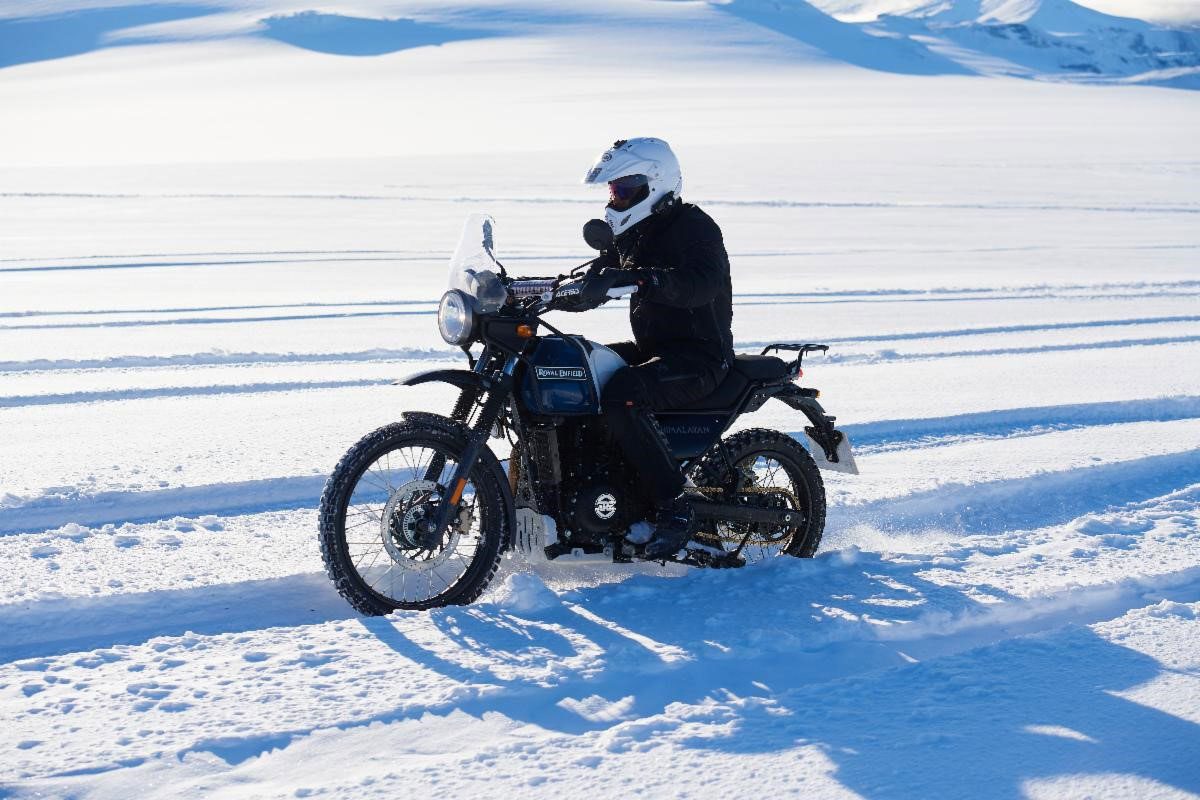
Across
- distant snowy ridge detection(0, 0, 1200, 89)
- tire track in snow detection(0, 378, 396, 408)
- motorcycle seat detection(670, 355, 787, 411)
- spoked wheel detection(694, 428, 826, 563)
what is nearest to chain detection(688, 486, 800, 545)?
spoked wheel detection(694, 428, 826, 563)

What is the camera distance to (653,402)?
469 cm

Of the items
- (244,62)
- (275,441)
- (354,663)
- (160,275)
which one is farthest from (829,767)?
(244,62)

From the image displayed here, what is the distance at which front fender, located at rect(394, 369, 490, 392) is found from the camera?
4301mm

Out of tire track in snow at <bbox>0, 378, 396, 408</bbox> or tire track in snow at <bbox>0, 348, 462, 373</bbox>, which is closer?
tire track in snow at <bbox>0, 378, 396, 408</bbox>

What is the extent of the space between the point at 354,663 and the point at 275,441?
3.11m

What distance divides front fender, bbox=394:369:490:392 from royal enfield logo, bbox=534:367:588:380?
190 mm

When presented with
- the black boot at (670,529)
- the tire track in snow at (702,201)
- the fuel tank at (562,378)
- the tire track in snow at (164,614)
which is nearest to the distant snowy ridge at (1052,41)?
the tire track in snow at (702,201)

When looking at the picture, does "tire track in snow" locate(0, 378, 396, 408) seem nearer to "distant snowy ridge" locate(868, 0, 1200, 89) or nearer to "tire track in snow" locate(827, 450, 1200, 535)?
"tire track in snow" locate(827, 450, 1200, 535)

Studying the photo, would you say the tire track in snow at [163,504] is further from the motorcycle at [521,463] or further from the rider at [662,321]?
the rider at [662,321]

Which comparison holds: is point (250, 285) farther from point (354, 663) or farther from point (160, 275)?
point (354, 663)

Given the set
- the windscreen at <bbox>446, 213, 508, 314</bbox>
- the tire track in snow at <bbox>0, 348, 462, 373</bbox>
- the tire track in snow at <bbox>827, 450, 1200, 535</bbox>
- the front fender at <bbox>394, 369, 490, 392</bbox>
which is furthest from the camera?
the tire track in snow at <bbox>0, 348, 462, 373</bbox>

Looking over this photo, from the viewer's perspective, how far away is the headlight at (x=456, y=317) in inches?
172

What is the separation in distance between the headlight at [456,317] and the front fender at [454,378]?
0.11 metres

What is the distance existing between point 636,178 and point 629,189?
0.05m
